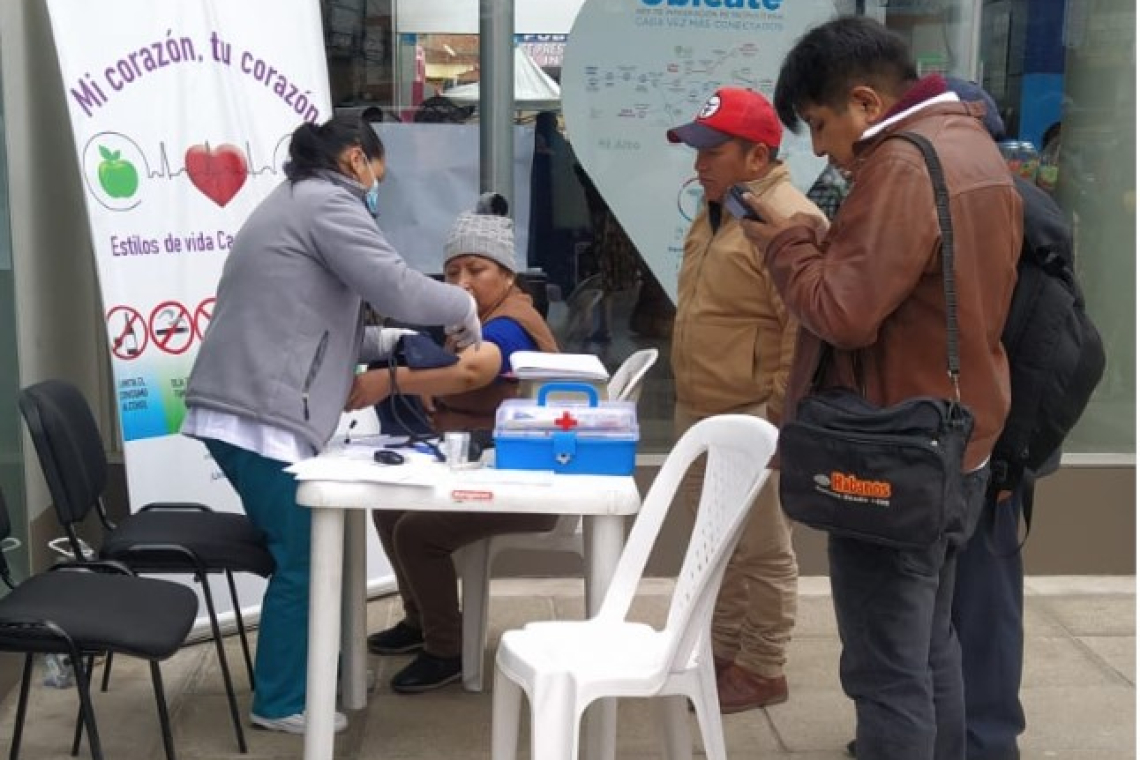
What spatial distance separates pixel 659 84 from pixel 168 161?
180cm

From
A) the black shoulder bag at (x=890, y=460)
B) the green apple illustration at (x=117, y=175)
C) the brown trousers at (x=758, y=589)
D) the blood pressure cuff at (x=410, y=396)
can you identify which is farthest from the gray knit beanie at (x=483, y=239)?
the black shoulder bag at (x=890, y=460)

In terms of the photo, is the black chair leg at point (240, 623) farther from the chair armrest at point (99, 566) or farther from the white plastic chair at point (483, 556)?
the white plastic chair at point (483, 556)

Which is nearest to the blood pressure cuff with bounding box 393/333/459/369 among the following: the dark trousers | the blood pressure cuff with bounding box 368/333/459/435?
the blood pressure cuff with bounding box 368/333/459/435

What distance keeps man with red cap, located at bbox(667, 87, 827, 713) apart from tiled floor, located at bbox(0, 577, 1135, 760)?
7.2 inches

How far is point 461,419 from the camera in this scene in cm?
389

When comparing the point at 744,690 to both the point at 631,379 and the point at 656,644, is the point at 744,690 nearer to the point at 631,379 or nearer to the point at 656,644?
the point at 631,379

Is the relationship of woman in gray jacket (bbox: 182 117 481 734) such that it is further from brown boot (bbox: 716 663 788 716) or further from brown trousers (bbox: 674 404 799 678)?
brown boot (bbox: 716 663 788 716)

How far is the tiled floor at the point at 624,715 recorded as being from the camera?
146 inches

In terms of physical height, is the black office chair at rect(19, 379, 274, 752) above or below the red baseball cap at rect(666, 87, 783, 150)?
below

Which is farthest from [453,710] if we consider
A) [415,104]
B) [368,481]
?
[415,104]

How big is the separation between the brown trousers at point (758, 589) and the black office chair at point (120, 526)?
1252 millimetres

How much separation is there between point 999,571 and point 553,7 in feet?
9.21

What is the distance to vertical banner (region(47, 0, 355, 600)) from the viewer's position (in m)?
4.22

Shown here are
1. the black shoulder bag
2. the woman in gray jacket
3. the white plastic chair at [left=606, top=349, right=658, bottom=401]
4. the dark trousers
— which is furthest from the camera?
the white plastic chair at [left=606, top=349, right=658, bottom=401]
